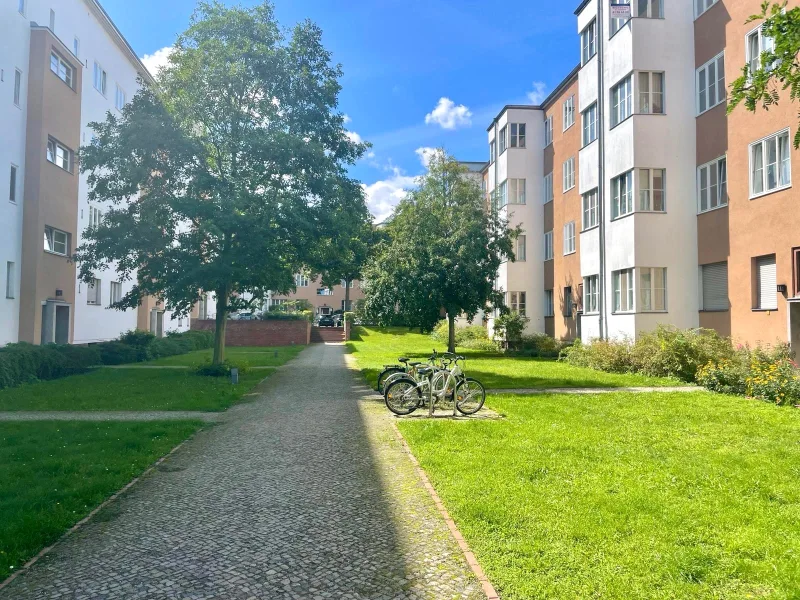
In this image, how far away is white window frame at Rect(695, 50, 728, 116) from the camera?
19359 mm

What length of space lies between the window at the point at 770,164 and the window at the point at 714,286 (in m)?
2.82

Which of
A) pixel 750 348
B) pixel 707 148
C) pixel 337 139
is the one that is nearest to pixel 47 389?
pixel 337 139

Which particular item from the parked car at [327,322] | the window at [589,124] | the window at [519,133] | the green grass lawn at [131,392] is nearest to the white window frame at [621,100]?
the window at [589,124]

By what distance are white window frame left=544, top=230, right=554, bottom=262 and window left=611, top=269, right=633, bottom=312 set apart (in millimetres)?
10227

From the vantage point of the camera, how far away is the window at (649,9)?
2139cm

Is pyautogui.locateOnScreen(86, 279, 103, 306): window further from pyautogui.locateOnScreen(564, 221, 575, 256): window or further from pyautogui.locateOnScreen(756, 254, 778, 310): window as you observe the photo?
pyautogui.locateOnScreen(756, 254, 778, 310): window

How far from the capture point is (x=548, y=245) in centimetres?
3344

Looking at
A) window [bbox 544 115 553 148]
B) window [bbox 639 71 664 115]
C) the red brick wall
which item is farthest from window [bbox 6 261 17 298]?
window [bbox 544 115 553 148]

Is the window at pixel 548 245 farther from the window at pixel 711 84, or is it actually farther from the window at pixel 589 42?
the window at pixel 711 84

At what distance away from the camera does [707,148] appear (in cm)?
2008

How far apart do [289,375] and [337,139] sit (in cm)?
791

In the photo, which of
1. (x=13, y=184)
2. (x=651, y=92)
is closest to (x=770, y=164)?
(x=651, y=92)

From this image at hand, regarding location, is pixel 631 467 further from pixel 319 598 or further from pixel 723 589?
pixel 319 598

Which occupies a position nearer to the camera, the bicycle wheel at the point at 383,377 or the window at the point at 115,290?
the bicycle wheel at the point at 383,377
